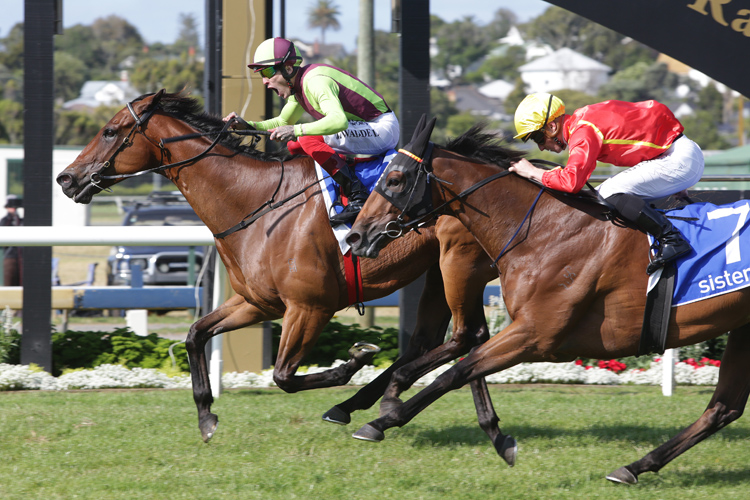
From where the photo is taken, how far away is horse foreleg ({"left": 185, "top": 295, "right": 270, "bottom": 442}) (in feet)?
15.6

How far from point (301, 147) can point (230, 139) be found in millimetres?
411

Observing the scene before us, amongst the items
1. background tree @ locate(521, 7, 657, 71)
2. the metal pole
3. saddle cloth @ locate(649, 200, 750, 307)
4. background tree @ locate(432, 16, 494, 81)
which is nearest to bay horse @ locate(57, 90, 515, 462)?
saddle cloth @ locate(649, 200, 750, 307)

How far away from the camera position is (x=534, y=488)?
160 inches

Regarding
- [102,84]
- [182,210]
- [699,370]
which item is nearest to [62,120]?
[102,84]

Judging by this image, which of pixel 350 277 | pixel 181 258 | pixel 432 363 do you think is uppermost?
pixel 350 277

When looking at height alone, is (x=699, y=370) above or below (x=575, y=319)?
below

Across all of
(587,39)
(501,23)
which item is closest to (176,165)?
(587,39)

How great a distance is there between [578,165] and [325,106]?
143cm

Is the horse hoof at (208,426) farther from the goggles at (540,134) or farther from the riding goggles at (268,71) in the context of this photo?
the goggles at (540,134)

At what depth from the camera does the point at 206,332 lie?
4844mm

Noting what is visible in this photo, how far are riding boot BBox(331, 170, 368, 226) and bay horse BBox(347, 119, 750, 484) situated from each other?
0.67m

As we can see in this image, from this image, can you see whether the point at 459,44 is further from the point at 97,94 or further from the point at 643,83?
the point at 97,94

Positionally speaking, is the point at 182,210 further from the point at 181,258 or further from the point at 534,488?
the point at 534,488

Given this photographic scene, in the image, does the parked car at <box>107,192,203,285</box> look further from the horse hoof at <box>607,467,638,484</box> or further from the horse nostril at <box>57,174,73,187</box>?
the horse hoof at <box>607,467,638,484</box>
